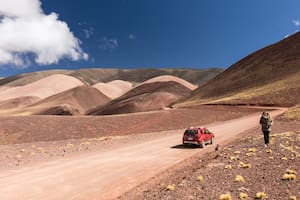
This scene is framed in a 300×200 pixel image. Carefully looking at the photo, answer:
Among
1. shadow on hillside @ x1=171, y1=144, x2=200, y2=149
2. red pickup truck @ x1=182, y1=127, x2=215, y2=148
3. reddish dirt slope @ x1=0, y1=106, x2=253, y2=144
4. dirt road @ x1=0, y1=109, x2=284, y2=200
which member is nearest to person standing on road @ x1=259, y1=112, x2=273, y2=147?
dirt road @ x1=0, y1=109, x2=284, y2=200

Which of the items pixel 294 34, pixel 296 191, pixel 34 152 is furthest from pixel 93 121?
pixel 294 34

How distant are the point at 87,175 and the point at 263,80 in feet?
276

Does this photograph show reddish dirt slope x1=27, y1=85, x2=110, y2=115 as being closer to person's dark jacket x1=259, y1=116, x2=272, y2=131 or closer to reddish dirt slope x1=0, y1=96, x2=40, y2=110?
reddish dirt slope x1=0, y1=96, x2=40, y2=110

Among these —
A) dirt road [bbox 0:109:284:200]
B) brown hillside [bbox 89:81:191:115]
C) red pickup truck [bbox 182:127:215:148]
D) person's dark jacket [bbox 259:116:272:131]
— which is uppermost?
brown hillside [bbox 89:81:191:115]

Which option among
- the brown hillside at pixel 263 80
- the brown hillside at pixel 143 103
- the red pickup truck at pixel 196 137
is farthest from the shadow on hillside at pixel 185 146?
the brown hillside at pixel 143 103

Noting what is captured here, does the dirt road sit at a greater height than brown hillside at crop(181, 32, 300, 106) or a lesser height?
lesser

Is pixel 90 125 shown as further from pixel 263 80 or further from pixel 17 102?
pixel 17 102

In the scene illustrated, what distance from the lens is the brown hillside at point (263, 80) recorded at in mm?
66812

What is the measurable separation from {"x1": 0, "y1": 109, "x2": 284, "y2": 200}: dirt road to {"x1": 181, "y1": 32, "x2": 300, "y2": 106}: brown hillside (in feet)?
161

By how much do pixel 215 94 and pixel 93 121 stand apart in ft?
189

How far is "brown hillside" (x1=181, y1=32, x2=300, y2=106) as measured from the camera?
66.8 m

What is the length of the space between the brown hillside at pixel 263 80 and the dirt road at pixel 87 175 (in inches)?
1936

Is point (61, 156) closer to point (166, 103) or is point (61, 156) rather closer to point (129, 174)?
point (129, 174)

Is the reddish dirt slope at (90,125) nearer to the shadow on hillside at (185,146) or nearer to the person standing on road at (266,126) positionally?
the shadow on hillside at (185,146)
